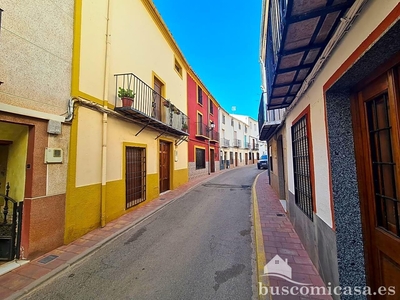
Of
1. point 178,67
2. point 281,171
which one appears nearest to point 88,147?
point 281,171

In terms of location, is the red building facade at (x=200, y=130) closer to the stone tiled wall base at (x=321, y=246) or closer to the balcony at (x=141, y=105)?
the balcony at (x=141, y=105)

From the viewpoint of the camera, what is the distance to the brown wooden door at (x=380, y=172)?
5.34 feet

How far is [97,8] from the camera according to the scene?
16.8 feet

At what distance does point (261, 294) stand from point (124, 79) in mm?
6514

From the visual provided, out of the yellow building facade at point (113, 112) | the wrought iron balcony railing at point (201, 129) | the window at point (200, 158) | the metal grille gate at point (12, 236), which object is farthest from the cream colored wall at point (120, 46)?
the window at point (200, 158)

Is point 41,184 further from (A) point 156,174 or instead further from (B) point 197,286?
(A) point 156,174

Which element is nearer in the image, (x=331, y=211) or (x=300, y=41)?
(x=300, y=41)

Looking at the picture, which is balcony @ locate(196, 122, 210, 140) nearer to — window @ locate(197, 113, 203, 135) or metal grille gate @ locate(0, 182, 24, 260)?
window @ locate(197, 113, 203, 135)

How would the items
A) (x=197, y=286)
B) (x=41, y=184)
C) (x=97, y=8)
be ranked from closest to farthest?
(x=197, y=286)
(x=41, y=184)
(x=97, y=8)

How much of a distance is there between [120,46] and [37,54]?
301 cm

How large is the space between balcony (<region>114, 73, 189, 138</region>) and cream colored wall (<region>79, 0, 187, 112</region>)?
0.93 feet

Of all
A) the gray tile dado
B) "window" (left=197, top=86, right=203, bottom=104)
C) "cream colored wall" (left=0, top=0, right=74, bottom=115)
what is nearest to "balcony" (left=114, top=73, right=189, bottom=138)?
"cream colored wall" (left=0, top=0, right=74, bottom=115)

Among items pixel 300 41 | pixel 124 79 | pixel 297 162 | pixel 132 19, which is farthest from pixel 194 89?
pixel 300 41

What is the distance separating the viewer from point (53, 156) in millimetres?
3783
